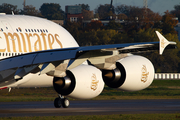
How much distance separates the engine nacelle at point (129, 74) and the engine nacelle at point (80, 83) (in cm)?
49

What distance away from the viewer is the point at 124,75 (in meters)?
18.7

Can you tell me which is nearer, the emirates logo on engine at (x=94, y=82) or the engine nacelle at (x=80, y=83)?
the engine nacelle at (x=80, y=83)

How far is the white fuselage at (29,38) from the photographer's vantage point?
19.6 m

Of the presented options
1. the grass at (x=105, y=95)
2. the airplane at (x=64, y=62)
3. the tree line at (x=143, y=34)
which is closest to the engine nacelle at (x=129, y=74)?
the airplane at (x=64, y=62)

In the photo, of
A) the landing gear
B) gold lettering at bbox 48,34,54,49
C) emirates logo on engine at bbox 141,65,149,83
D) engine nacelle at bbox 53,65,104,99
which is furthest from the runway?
engine nacelle at bbox 53,65,104,99

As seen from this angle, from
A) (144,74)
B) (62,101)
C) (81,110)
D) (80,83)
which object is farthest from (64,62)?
(81,110)

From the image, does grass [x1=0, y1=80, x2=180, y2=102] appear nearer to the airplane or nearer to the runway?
the runway

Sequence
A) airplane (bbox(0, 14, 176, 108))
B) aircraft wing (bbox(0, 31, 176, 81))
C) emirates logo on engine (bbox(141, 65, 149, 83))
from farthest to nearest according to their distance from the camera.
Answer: emirates logo on engine (bbox(141, 65, 149, 83)) → airplane (bbox(0, 14, 176, 108)) → aircraft wing (bbox(0, 31, 176, 81))

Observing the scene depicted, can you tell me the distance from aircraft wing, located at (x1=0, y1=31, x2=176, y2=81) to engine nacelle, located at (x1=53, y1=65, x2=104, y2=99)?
107cm

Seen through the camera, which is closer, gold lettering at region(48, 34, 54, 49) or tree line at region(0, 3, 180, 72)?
gold lettering at region(48, 34, 54, 49)

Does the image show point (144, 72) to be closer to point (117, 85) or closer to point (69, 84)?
point (117, 85)

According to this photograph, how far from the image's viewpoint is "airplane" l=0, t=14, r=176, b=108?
1555cm

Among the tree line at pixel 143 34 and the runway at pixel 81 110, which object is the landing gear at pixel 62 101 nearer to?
the runway at pixel 81 110

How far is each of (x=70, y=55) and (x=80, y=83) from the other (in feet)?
9.20
